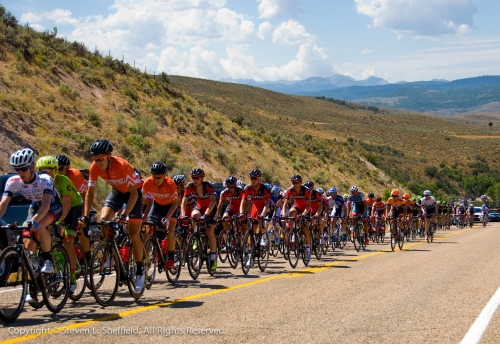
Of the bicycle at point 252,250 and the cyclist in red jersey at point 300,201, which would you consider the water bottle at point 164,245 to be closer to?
the bicycle at point 252,250

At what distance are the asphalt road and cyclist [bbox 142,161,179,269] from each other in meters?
0.88

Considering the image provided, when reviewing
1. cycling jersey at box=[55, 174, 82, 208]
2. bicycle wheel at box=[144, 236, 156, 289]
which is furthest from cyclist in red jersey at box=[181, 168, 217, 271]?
cycling jersey at box=[55, 174, 82, 208]

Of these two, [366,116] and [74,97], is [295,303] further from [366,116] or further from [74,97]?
[366,116]

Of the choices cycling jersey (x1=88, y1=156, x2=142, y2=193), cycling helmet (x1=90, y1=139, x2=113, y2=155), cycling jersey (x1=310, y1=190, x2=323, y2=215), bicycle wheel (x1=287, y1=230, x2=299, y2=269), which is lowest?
bicycle wheel (x1=287, y1=230, x2=299, y2=269)

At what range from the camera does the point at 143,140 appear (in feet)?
110

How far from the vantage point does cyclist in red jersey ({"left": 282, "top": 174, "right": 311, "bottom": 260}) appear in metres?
14.8

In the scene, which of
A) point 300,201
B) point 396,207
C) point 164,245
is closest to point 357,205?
point 396,207

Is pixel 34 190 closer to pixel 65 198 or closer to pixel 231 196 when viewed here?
pixel 65 198

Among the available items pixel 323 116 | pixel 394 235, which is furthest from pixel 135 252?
pixel 323 116

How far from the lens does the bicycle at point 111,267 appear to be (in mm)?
8516

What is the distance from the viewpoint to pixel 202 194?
1286cm

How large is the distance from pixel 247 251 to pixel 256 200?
65.3 inches

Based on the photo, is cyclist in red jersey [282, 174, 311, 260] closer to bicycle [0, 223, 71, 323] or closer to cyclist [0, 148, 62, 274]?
bicycle [0, 223, 71, 323]

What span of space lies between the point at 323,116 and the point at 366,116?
16082mm
